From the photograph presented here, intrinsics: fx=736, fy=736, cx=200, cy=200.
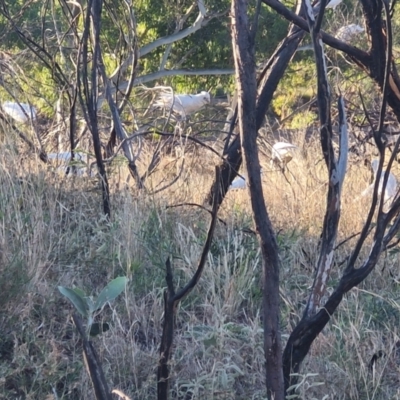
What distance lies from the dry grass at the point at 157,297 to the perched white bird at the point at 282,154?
94 centimetres

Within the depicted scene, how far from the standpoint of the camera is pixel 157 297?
8.42 feet

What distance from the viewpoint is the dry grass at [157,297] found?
2.12 meters

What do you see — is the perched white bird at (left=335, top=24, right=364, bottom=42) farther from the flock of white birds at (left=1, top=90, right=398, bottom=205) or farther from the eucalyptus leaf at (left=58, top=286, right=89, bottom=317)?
the eucalyptus leaf at (left=58, top=286, right=89, bottom=317)

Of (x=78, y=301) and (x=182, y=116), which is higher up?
(x=182, y=116)

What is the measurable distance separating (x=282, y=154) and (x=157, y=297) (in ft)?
9.44

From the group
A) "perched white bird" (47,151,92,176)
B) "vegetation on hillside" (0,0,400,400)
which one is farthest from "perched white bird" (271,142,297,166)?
"perched white bird" (47,151,92,176)

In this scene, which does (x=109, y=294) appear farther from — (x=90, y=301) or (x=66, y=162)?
(x=66, y=162)

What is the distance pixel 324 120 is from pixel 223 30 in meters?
9.38

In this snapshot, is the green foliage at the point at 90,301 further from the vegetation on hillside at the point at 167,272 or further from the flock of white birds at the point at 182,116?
the flock of white birds at the point at 182,116

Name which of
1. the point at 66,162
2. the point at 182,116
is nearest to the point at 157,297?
the point at 66,162

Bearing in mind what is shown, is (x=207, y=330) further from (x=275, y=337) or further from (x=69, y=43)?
(x=69, y=43)

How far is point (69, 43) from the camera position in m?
7.79

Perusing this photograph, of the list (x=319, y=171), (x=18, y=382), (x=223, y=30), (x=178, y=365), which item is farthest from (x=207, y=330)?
(x=223, y=30)

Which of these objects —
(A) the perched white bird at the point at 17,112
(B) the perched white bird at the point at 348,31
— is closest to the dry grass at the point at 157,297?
(A) the perched white bird at the point at 17,112
